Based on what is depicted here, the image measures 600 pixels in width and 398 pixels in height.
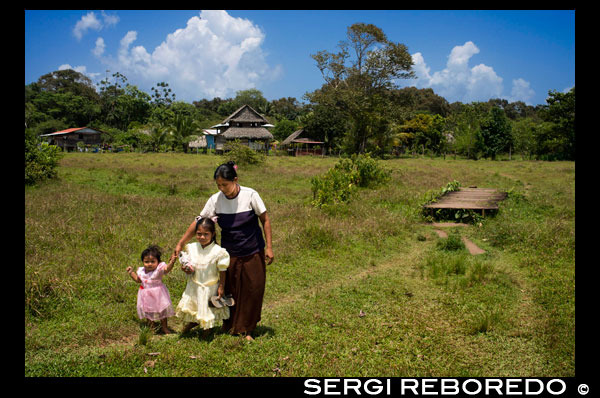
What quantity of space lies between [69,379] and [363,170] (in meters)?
12.6

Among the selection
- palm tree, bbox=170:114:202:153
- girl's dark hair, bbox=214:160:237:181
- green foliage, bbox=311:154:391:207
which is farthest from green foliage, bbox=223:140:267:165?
palm tree, bbox=170:114:202:153

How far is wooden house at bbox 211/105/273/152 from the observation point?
48375 mm

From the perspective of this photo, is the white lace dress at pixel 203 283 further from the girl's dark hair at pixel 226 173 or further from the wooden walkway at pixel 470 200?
the wooden walkway at pixel 470 200

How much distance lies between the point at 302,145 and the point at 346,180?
39193 millimetres

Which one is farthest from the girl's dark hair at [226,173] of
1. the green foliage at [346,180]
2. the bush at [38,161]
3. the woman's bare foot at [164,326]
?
the bush at [38,161]

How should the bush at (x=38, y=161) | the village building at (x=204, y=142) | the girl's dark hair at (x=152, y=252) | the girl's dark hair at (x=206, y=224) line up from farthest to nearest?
1. the village building at (x=204, y=142)
2. the bush at (x=38, y=161)
3. the girl's dark hair at (x=152, y=252)
4. the girl's dark hair at (x=206, y=224)

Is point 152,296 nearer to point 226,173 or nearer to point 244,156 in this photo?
point 226,173

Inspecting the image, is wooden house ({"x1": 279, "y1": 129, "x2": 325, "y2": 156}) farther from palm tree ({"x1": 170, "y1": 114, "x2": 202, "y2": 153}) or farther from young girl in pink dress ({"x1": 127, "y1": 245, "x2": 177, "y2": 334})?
young girl in pink dress ({"x1": 127, "y1": 245, "x2": 177, "y2": 334})

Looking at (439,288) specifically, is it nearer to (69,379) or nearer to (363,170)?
(69,379)

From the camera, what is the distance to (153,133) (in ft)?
161

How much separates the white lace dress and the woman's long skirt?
0.16 meters

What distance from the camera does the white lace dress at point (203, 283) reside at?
4219 millimetres

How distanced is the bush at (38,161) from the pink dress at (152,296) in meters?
13.7
